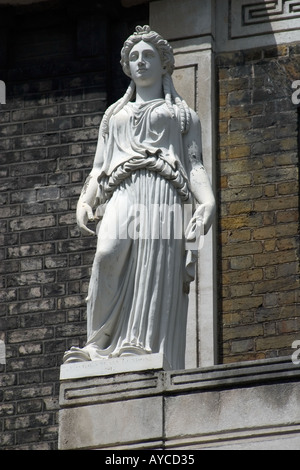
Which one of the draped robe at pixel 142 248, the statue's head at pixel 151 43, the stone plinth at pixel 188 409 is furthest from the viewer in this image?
the statue's head at pixel 151 43

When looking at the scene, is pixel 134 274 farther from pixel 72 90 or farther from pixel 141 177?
pixel 72 90

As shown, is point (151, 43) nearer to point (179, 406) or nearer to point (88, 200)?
point (88, 200)

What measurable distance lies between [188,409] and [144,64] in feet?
9.52

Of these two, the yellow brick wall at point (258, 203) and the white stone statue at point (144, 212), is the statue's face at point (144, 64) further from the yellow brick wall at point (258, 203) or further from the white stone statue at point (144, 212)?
the yellow brick wall at point (258, 203)

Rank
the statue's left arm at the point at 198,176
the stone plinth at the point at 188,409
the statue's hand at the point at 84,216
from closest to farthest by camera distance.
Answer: the stone plinth at the point at 188,409, the statue's left arm at the point at 198,176, the statue's hand at the point at 84,216

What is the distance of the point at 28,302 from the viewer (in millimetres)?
14961

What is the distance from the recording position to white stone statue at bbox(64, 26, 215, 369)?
38.6 ft

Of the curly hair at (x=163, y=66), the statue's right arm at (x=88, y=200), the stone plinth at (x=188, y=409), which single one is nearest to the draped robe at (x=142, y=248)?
the statue's right arm at (x=88, y=200)

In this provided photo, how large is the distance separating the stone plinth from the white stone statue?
335mm

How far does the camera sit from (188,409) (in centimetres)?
1115

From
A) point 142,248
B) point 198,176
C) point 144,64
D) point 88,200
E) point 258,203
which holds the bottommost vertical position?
point 142,248

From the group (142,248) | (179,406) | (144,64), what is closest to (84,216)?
(142,248)

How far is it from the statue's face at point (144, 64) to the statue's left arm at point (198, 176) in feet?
1.46

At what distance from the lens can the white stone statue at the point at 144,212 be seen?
Result: 38.6 feet
